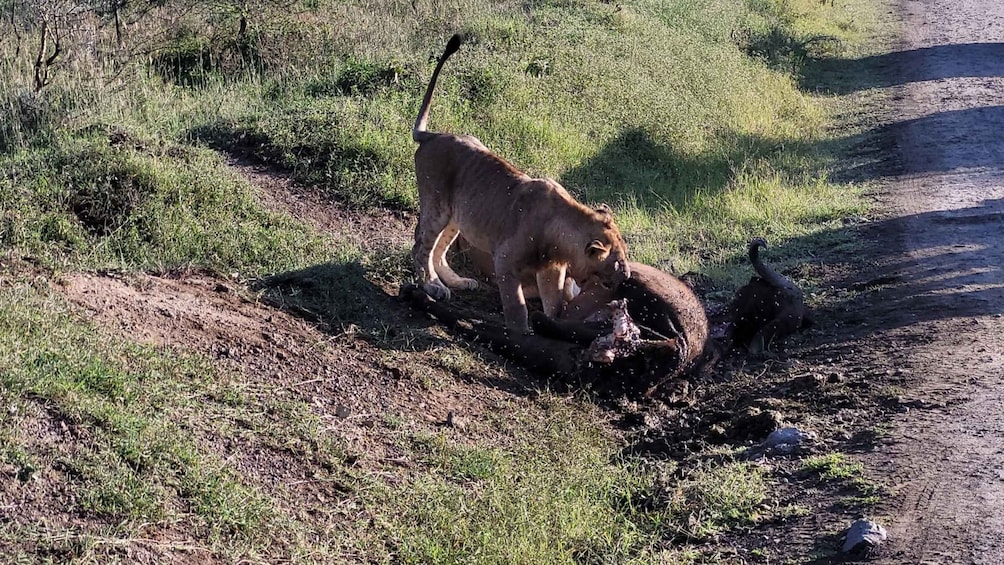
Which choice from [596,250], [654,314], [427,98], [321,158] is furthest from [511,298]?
[321,158]

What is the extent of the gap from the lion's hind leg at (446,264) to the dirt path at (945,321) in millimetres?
2895

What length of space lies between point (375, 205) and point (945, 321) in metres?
4.58

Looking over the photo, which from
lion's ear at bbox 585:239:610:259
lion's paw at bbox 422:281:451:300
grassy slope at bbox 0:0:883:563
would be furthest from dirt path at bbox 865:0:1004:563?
lion's paw at bbox 422:281:451:300

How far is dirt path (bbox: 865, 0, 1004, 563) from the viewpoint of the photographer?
4.82m

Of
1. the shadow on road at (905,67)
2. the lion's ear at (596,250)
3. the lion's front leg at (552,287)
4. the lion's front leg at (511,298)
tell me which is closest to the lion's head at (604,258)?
the lion's ear at (596,250)

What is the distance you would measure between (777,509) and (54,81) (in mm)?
7528

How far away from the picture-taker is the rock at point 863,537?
4.62m

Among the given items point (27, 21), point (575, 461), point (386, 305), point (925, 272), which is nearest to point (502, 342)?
point (386, 305)

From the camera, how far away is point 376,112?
10539mm

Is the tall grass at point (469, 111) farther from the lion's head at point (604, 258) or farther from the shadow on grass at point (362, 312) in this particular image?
the lion's head at point (604, 258)

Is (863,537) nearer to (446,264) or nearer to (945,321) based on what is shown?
(945,321)

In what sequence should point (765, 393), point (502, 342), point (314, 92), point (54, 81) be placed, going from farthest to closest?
point (314, 92), point (54, 81), point (502, 342), point (765, 393)

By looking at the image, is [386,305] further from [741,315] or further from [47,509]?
[47,509]

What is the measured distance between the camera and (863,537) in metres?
4.65
